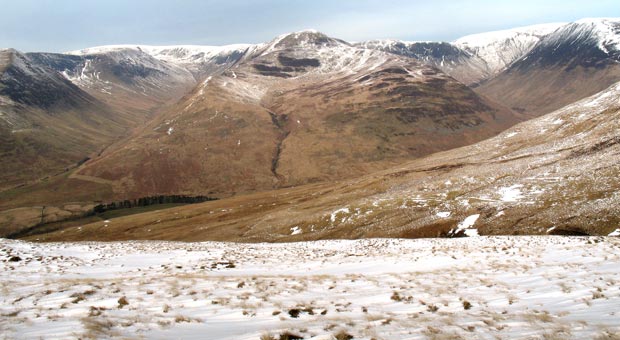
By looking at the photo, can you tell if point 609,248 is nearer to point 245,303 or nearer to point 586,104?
point 245,303

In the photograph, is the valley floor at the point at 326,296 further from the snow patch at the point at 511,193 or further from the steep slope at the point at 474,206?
the snow patch at the point at 511,193

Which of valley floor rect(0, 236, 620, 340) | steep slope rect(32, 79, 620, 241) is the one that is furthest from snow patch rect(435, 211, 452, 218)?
valley floor rect(0, 236, 620, 340)

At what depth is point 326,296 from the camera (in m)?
15.1

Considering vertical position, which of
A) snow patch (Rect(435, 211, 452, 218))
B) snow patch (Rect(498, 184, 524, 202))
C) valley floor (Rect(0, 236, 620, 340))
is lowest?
snow patch (Rect(435, 211, 452, 218))

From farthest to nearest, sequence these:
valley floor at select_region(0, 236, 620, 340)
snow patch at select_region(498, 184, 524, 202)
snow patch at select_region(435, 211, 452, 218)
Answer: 1. snow patch at select_region(435, 211, 452, 218)
2. snow patch at select_region(498, 184, 524, 202)
3. valley floor at select_region(0, 236, 620, 340)

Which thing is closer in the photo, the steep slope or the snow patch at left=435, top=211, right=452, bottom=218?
the steep slope

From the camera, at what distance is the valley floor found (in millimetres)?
10594

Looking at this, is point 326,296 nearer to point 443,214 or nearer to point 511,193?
point 443,214

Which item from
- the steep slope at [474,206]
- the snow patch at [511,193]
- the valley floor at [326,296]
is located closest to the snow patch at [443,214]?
the steep slope at [474,206]

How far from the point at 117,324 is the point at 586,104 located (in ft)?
613

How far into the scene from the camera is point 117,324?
35.4 ft

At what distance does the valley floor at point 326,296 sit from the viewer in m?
10.6

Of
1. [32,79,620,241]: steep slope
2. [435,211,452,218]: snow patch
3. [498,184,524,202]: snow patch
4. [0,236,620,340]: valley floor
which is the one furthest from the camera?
[435,211,452,218]: snow patch

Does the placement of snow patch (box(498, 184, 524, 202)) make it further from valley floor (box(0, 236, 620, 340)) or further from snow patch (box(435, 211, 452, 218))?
valley floor (box(0, 236, 620, 340))
